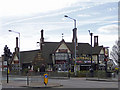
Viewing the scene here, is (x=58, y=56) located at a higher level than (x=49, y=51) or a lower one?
lower

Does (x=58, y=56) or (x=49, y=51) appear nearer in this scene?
(x=58, y=56)

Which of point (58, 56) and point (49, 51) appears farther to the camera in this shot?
point (49, 51)

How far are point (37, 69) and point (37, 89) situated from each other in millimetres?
45905

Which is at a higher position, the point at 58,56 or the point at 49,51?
the point at 49,51

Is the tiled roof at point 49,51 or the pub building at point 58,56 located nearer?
the pub building at point 58,56

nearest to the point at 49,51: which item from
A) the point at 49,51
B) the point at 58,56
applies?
the point at 49,51

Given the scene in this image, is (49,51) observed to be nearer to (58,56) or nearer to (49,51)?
(49,51)

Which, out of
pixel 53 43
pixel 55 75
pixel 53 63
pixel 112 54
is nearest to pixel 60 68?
pixel 53 63

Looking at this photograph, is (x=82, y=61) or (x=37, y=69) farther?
(x=82, y=61)

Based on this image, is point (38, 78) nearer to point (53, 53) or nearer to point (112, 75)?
point (112, 75)

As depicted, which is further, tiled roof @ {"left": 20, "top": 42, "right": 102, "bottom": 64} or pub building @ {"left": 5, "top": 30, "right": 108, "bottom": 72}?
tiled roof @ {"left": 20, "top": 42, "right": 102, "bottom": 64}

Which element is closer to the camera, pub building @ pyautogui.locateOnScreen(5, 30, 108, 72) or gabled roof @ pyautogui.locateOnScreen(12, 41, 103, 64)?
pub building @ pyautogui.locateOnScreen(5, 30, 108, 72)

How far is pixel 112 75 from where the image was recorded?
131 ft

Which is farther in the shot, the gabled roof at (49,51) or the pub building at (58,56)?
the gabled roof at (49,51)
